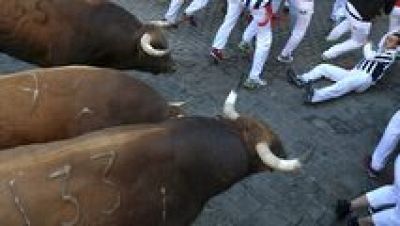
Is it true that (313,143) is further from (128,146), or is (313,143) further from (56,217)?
(56,217)

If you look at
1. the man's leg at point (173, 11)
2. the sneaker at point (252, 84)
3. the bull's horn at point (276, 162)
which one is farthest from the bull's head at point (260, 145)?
the man's leg at point (173, 11)

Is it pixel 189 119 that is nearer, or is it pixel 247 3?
pixel 189 119

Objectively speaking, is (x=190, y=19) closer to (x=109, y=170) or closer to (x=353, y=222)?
(x=353, y=222)

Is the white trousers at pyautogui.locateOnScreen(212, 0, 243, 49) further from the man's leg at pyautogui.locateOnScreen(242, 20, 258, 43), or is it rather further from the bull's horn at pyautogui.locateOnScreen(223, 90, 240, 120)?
the bull's horn at pyautogui.locateOnScreen(223, 90, 240, 120)

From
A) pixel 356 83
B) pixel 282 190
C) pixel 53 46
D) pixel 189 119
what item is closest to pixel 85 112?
pixel 189 119

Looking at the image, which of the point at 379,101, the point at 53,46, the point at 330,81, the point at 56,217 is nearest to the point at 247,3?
the point at 330,81

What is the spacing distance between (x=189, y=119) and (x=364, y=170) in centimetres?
328

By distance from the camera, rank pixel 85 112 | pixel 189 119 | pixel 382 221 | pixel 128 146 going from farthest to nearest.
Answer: pixel 382 221 < pixel 85 112 < pixel 189 119 < pixel 128 146

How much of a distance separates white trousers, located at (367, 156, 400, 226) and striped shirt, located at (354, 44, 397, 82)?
8.45 feet

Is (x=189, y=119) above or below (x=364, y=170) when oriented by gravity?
above

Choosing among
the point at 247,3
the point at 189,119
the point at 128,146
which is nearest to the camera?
the point at 128,146

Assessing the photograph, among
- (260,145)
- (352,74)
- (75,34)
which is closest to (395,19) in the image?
(352,74)

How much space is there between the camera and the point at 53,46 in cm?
748

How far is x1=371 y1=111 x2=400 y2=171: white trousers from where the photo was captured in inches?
312
